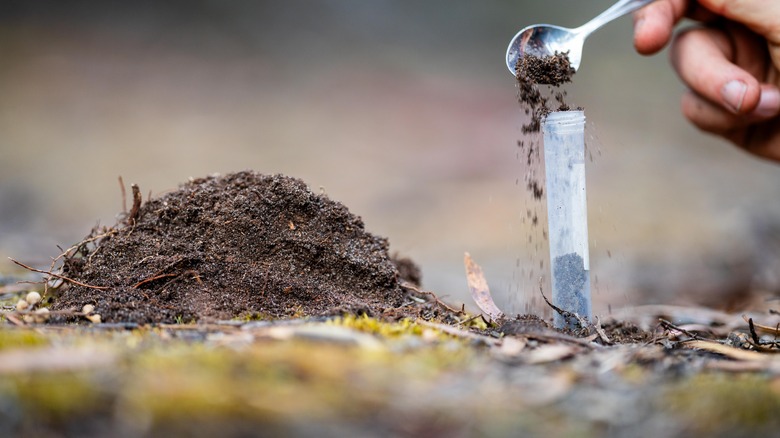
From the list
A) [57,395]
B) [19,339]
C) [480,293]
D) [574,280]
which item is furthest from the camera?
[480,293]

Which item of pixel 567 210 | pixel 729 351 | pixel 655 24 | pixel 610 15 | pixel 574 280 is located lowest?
pixel 729 351

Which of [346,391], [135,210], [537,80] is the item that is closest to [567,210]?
[537,80]

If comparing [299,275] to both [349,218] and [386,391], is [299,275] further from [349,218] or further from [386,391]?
[386,391]

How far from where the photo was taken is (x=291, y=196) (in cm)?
244

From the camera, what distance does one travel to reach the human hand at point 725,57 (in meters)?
3.13

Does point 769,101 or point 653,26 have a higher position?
point 653,26

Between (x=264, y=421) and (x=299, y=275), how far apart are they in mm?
1193

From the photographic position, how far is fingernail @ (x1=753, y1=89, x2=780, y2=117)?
3309mm

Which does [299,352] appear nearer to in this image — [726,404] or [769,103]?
[726,404]

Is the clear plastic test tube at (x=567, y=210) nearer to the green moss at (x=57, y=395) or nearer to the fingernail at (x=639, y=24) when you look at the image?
the fingernail at (x=639, y=24)

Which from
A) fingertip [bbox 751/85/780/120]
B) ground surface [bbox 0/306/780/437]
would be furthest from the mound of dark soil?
fingertip [bbox 751/85/780/120]

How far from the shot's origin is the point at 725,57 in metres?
3.44

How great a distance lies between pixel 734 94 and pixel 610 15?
2.41 ft

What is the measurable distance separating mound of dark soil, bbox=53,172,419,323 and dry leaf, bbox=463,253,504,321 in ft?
0.90
